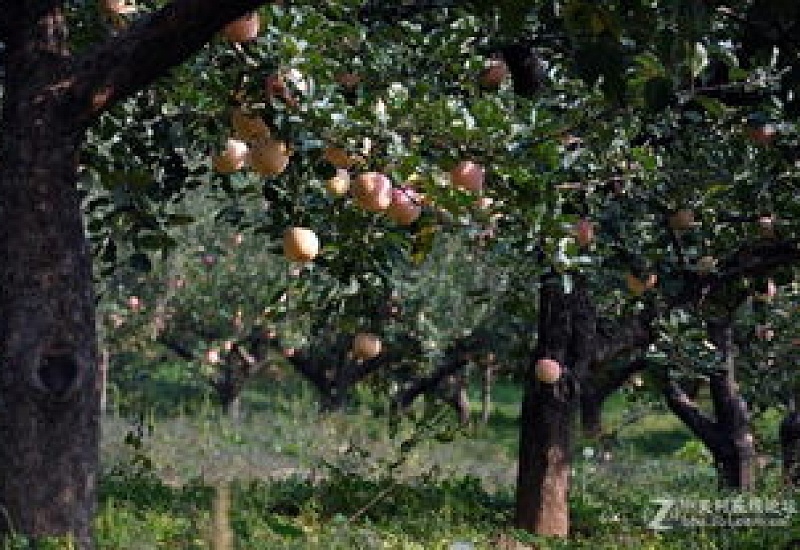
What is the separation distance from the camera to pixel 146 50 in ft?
12.2

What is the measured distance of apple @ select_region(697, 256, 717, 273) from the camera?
6196mm

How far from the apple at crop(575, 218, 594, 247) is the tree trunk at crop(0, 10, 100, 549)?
2535 millimetres

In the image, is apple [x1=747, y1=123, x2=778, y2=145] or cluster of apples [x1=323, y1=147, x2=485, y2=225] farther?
apple [x1=747, y1=123, x2=778, y2=145]

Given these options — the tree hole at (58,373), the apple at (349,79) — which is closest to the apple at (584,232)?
the apple at (349,79)

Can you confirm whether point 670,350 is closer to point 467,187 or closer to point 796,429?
point 467,187

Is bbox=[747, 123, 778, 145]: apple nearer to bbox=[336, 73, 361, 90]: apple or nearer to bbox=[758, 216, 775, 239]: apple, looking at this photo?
bbox=[758, 216, 775, 239]: apple

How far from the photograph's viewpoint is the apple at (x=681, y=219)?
6.27m

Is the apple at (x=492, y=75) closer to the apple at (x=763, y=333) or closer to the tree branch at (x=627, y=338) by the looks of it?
the tree branch at (x=627, y=338)

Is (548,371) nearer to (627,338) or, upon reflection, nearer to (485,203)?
(627,338)

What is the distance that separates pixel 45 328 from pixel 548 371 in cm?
347

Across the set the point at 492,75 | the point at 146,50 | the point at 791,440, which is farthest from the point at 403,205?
the point at 791,440

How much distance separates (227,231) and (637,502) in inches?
581

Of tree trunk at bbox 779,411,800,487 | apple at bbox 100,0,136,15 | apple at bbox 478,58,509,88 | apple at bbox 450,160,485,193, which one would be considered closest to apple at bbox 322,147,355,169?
apple at bbox 450,160,485,193

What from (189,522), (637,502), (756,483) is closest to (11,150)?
(189,522)
